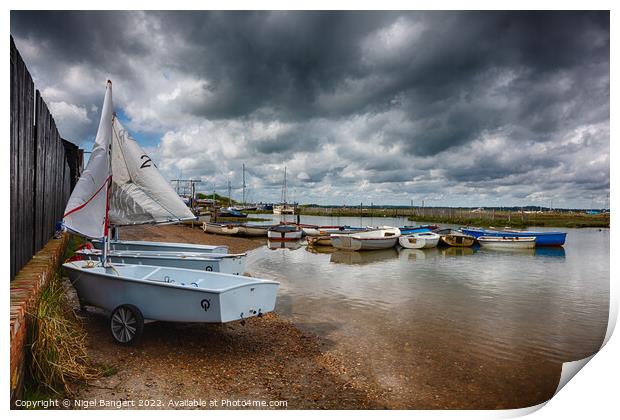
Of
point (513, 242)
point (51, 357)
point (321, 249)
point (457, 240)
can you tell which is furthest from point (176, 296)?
point (513, 242)

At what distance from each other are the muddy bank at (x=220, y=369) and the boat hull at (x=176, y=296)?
56 centimetres

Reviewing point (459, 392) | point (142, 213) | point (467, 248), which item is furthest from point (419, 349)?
point (467, 248)

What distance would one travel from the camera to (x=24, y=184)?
15.7 feet

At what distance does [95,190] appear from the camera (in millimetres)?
5883

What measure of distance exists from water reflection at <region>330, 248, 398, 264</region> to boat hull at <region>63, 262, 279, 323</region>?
1390cm

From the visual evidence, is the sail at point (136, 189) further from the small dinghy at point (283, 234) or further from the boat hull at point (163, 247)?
the small dinghy at point (283, 234)

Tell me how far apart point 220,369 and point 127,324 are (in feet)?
5.23

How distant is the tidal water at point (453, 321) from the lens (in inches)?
213

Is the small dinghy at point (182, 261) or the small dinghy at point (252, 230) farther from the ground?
the small dinghy at point (182, 261)

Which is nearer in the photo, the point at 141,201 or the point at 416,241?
the point at 141,201

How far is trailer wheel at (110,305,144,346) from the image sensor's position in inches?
217

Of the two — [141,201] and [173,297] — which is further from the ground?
[141,201]

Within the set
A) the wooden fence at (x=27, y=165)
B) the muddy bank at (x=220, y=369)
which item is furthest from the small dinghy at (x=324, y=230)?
the wooden fence at (x=27, y=165)

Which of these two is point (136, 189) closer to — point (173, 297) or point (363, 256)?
point (173, 297)
